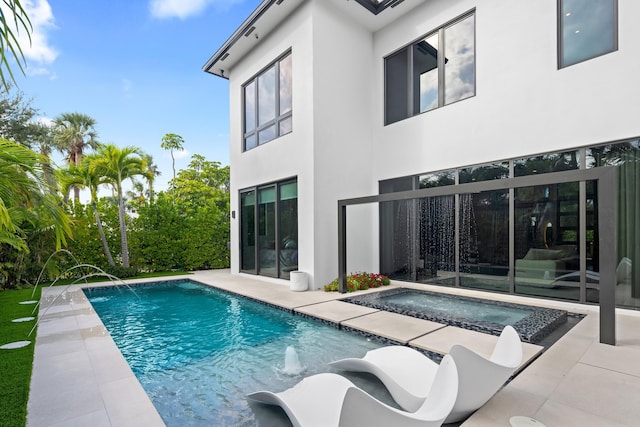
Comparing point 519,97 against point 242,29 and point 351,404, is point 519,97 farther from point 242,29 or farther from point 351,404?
point 242,29

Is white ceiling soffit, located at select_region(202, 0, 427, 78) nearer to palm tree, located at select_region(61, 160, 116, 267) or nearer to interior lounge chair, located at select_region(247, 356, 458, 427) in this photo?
palm tree, located at select_region(61, 160, 116, 267)

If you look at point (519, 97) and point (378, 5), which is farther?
point (378, 5)

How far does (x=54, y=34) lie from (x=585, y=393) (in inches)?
849

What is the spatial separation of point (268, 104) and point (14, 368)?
339 inches

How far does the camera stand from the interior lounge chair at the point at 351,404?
6.55 feet

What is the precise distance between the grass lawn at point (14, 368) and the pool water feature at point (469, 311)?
5.05 meters

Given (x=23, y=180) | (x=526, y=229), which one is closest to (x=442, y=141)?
(x=526, y=229)

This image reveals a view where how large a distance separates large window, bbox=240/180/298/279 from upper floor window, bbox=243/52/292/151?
1651 mm

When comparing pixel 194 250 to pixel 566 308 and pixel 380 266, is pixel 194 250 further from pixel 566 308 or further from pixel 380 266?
pixel 566 308

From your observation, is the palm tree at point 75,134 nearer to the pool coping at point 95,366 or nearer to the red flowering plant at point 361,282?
the pool coping at point 95,366

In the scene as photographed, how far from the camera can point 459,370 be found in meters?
2.57

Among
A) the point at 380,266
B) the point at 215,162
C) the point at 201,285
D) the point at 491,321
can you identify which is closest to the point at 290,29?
the point at 380,266

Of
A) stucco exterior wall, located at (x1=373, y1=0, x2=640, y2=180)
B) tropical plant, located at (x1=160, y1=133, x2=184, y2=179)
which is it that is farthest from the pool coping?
tropical plant, located at (x1=160, y1=133, x2=184, y2=179)

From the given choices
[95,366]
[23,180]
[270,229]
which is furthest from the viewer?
[270,229]
